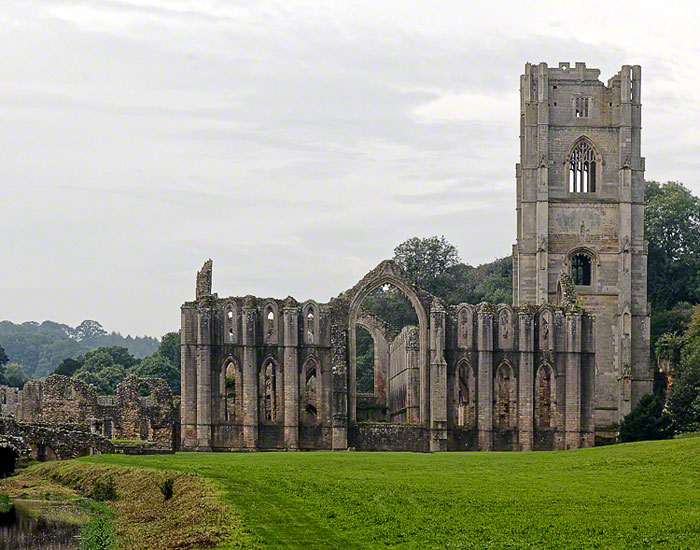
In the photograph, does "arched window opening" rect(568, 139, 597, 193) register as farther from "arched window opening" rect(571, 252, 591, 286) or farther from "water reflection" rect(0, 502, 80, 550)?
"water reflection" rect(0, 502, 80, 550)

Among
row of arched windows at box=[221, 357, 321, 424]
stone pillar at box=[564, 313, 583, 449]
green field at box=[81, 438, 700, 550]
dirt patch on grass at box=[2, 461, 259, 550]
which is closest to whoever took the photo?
green field at box=[81, 438, 700, 550]

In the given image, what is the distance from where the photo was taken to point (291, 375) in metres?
66.9

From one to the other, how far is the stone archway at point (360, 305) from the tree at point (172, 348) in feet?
189

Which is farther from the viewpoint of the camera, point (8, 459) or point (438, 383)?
point (438, 383)

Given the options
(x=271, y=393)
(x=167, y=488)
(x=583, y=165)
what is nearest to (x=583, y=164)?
(x=583, y=165)

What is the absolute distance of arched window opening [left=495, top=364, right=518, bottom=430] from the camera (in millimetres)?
68250

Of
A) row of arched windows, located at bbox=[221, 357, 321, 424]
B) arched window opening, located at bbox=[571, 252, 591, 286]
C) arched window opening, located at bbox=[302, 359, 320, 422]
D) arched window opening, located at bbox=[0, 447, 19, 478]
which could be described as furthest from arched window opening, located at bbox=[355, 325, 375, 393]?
arched window opening, located at bbox=[0, 447, 19, 478]

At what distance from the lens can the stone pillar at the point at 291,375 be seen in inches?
2625

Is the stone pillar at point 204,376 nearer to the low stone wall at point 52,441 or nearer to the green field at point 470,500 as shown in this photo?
the low stone wall at point 52,441

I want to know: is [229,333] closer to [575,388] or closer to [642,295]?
[575,388]

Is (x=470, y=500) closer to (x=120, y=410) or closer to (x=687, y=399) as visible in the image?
(x=120, y=410)

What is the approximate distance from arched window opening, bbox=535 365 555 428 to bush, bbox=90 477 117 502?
1172 inches

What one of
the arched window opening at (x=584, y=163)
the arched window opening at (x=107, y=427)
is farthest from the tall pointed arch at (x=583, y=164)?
the arched window opening at (x=107, y=427)

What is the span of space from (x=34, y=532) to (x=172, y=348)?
303 ft
